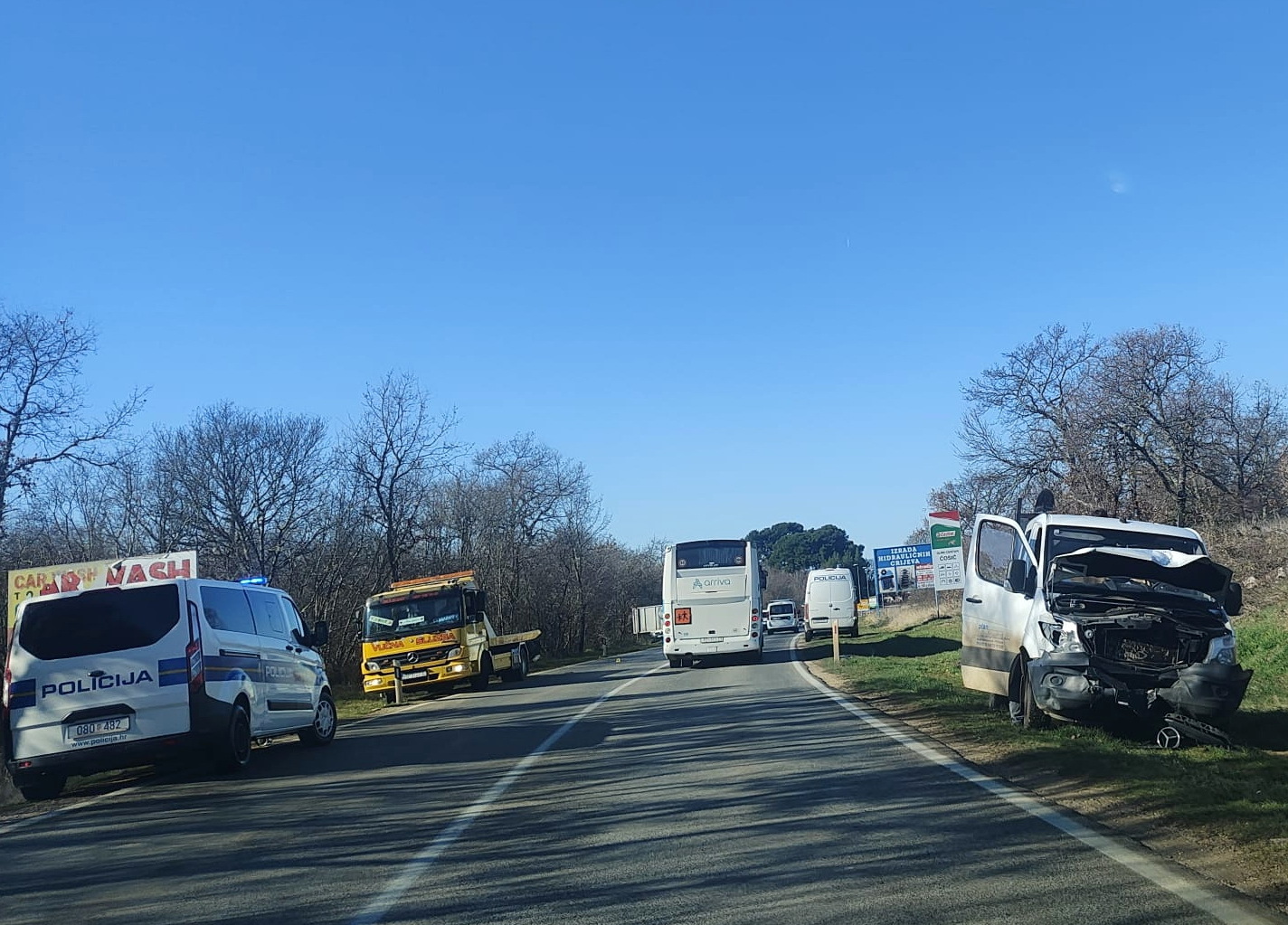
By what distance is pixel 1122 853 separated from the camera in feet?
21.9

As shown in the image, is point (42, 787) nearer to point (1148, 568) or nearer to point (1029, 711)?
point (1029, 711)

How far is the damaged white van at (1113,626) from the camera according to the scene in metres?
10.4

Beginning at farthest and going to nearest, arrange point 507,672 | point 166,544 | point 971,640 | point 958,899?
point 166,544 < point 507,672 < point 971,640 < point 958,899

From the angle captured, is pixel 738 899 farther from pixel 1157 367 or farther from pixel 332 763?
pixel 1157 367

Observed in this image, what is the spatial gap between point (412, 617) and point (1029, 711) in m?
16.3

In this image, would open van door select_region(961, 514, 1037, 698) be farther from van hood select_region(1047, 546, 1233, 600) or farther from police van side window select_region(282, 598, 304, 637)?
police van side window select_region(282, 598, 304, 637)

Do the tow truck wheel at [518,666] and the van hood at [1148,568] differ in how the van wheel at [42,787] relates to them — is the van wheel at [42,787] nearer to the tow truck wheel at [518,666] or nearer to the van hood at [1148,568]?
the van hood at [1148,568]

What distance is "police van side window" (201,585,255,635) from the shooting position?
12398 mm

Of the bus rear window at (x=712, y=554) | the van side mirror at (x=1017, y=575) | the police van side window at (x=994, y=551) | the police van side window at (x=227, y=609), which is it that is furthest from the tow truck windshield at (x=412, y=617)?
the van side mirror at (x=1017, y=575)

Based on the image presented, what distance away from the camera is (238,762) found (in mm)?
12391

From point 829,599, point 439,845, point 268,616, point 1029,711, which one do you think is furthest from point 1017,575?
point 829,599

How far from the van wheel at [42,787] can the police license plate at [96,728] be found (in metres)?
0.54

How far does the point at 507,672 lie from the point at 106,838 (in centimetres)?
2264

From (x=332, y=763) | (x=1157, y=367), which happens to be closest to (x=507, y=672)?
(x=332, y=763)
